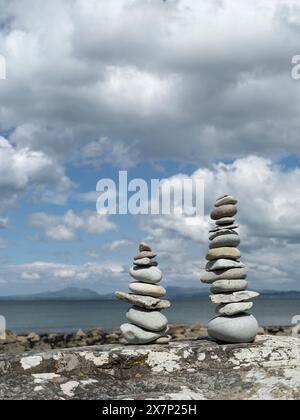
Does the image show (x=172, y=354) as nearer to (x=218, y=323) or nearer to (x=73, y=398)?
(x=218, y=323)

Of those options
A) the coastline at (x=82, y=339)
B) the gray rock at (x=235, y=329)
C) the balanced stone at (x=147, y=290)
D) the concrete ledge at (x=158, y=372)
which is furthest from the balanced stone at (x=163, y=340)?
the coastline at (x=82, y=339)

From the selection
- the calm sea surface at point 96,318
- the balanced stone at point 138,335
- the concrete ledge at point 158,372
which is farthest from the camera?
the calm sea surface at point 96,318

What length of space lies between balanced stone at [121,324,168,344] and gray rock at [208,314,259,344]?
4.36 feet

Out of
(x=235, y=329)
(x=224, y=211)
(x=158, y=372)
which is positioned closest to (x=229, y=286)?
(x=235, y=329)

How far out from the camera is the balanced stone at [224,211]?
45.8ft

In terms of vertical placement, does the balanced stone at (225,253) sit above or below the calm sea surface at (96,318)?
below

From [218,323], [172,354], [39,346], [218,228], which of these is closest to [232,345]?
[218,323]

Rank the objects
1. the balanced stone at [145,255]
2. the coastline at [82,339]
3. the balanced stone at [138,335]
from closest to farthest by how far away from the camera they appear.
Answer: the balanced stone at [138,335] < the balanced stone at [145,255] < the coastline at [82,339]

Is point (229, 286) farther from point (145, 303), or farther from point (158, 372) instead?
point (158, 372)

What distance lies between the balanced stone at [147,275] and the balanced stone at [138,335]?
1.11 metres

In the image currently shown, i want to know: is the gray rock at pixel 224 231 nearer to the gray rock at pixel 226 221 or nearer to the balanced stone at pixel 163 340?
the gray rock at pixel 226 221

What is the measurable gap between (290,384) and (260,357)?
4.60 ft

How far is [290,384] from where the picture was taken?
1108 cm

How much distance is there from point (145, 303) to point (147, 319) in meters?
0.36
